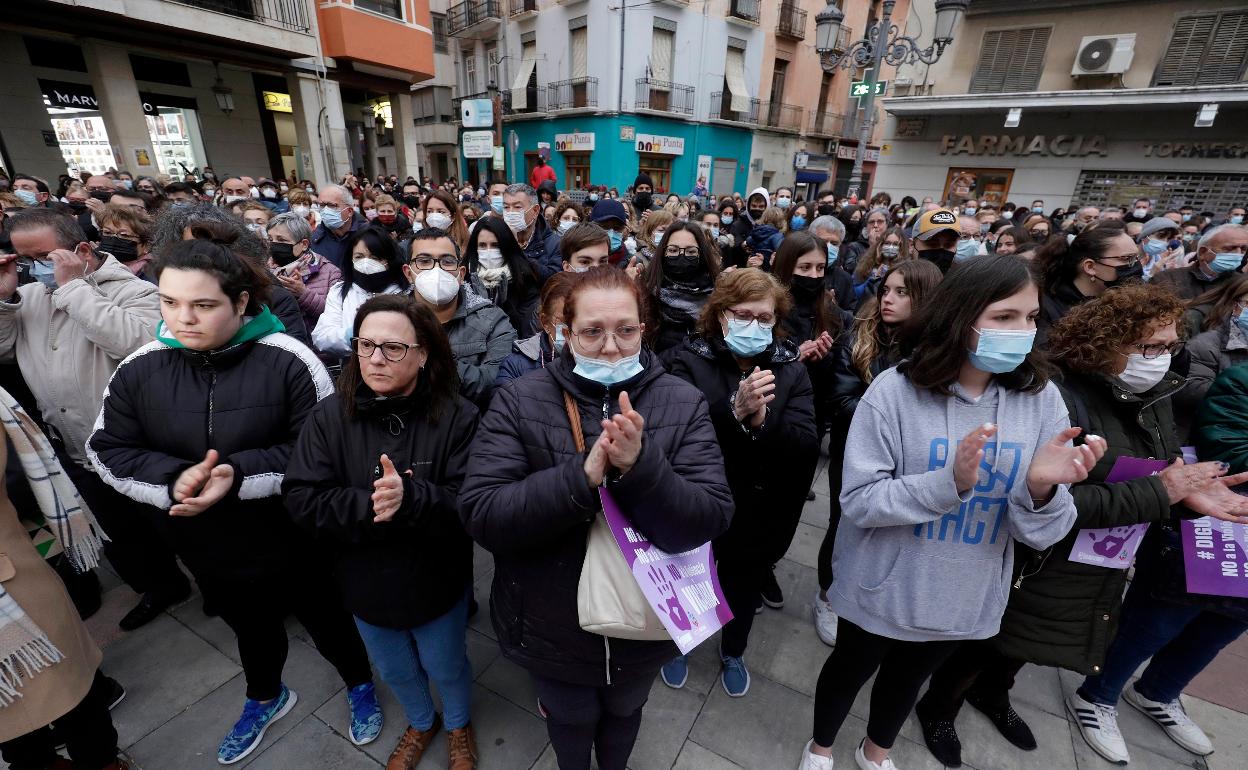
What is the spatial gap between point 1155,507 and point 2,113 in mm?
19744

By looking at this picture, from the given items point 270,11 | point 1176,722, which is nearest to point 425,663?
point 1176,722

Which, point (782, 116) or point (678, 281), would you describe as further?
point (782, 116)

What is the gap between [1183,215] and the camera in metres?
11.7

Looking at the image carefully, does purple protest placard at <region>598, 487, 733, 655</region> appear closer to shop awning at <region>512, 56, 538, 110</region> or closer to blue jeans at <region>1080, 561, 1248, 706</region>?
blue jeans at <region>1080, 561, 1248, 706</region>

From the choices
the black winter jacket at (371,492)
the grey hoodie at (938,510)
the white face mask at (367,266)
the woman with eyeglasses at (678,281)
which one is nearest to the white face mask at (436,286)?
the white face mask at (367,266)

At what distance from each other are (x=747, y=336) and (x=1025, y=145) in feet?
61.7

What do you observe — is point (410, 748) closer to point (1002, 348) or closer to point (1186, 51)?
point (1002, 348)

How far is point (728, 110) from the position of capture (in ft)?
73.1

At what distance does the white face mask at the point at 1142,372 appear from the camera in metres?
1.90

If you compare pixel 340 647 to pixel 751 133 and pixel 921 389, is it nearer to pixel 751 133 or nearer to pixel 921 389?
pixel 921 389

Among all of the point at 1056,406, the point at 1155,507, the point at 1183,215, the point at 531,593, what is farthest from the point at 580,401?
the point at 1183,215

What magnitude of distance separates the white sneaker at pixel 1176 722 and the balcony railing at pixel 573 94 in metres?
22.2

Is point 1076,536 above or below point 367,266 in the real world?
below

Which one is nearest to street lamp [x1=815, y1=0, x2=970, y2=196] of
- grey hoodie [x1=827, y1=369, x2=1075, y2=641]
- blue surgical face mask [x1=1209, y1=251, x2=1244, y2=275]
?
blue surgical face mask [x1=1209, y1=251, x2=1244, y2=275]
